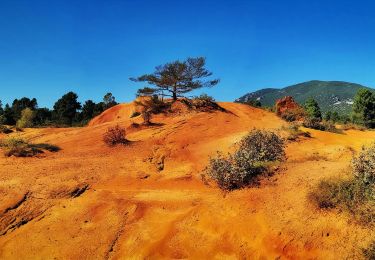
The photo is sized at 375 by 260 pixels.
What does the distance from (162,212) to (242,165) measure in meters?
2.65

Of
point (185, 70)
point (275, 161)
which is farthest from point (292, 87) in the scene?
point (275, 161)

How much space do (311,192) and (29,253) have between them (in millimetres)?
6476

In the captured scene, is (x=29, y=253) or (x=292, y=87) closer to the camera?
(x=29, y=253)

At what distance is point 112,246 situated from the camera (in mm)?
8203

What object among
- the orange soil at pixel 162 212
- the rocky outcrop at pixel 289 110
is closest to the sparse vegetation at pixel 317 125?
the rocky outcrop at pixel 289 110

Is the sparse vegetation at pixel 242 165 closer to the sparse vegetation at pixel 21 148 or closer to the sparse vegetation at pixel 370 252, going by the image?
the sparse vegetation at pixel 370 252

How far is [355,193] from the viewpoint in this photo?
809cm

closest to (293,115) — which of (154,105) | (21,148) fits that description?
(154,105)

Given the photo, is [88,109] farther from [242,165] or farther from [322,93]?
[322,93]

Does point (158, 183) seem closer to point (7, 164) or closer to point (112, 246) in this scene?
point (112, 246)

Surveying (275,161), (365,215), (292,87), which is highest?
(292,87)

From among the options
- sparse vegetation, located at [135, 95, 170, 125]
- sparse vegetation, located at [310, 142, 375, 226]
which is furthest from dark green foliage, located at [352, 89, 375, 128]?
sparse vegetation, located at [310, 142, 375, 226]

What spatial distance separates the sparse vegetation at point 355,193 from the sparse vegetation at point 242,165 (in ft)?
6.91

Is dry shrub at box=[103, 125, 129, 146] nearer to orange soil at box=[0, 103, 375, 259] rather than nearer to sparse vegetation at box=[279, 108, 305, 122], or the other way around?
orange soil at box=[0, 103, 375, 259]
